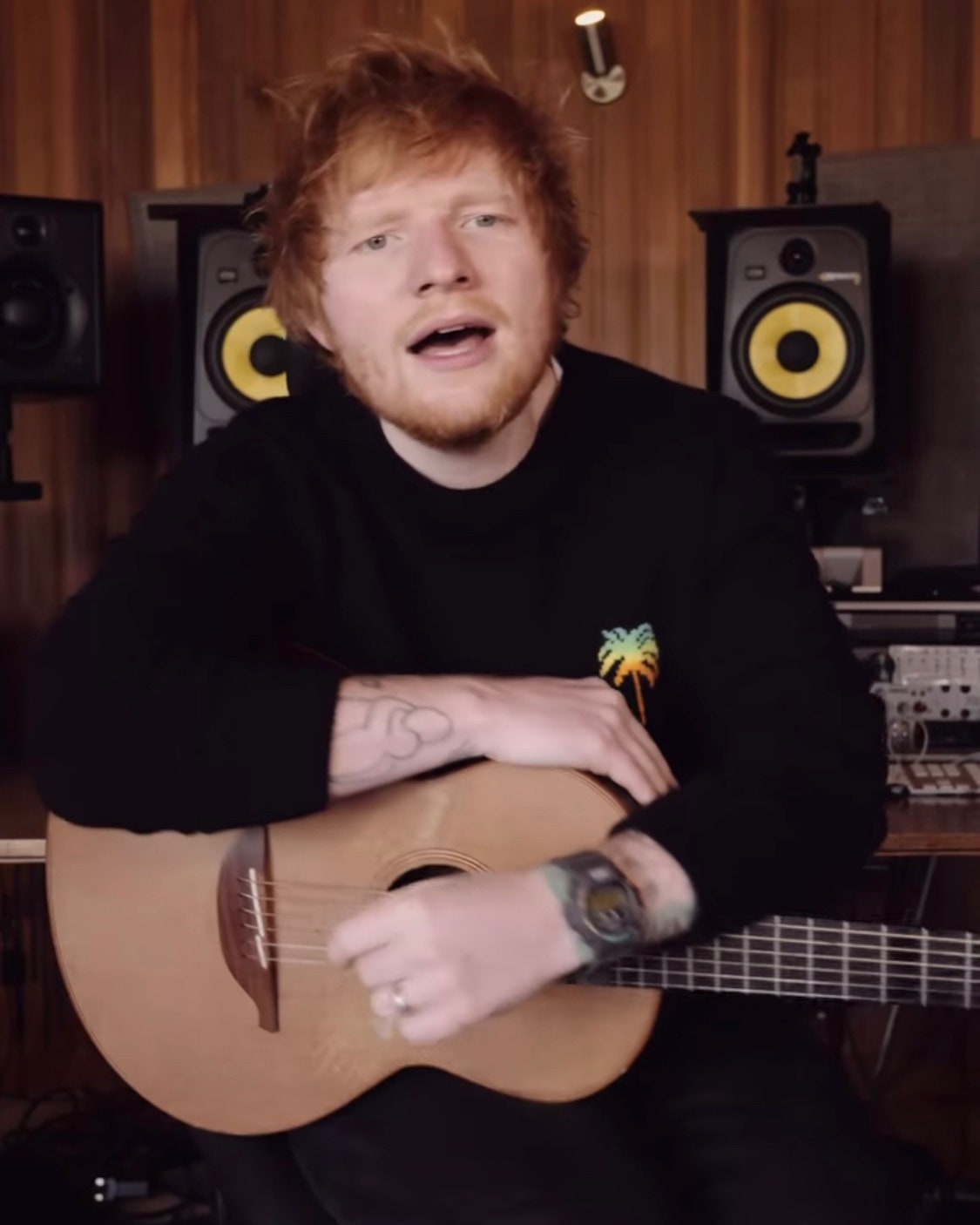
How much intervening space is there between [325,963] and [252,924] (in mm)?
67

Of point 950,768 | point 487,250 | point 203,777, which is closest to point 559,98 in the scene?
point 487,250

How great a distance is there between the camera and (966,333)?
278cm

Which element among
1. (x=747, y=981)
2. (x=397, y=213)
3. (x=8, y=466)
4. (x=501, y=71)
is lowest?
(x=747, y=981)

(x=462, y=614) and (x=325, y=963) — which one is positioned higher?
(x=462, y=614)

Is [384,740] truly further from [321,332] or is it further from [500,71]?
[500,71]

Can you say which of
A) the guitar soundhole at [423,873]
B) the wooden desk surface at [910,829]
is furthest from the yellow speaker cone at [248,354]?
the guitar soundhole at [423,873]

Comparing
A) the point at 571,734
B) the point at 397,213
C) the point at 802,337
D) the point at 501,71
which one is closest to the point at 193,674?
the point at 571,734

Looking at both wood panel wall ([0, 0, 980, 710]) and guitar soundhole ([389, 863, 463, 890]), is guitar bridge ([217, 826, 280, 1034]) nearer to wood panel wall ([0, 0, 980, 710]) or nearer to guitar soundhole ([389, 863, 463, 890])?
guitar soundhole ([389, 863, 463, 890])

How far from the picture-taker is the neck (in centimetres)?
142

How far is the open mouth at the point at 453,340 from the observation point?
1348 millimetres

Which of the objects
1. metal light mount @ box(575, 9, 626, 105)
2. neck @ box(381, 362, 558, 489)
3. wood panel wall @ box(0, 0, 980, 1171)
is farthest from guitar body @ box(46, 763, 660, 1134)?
metal light mount @ box(575, 9, 626, 105)

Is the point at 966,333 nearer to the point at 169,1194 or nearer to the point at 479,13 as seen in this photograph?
the point at 479,13

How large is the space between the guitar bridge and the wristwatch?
0.27 metres

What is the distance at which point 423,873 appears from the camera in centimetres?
130
